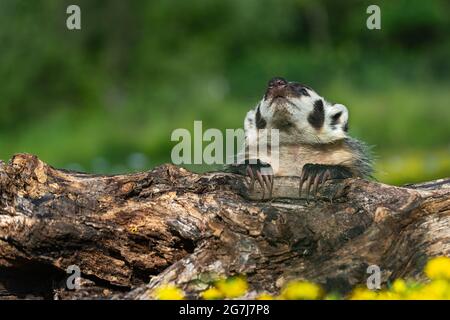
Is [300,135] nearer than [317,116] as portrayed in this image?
Yes

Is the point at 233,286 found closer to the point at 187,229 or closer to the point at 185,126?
the point at 187,229

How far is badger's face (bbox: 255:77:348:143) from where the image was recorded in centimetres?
A: 730

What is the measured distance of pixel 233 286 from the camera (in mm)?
5168

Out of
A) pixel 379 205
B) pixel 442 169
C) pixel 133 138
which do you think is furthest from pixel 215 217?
pixel 133 138

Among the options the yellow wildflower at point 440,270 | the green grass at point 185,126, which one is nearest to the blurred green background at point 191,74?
the green grass at point 185,126

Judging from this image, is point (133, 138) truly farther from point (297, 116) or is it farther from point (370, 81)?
point (297, 116)

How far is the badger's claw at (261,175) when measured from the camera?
662 centimetres

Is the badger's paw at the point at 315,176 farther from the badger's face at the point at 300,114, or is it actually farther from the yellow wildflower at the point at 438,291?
the yellow wildflower at the point at 438,291

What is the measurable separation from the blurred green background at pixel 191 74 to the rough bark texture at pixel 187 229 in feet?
22.8

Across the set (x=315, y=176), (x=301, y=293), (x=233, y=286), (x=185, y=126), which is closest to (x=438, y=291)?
(x=301, y=293)

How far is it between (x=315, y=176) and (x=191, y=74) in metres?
16.0

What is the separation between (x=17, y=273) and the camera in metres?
6.47

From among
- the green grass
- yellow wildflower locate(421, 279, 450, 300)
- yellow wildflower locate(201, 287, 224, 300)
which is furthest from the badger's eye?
the green grass
